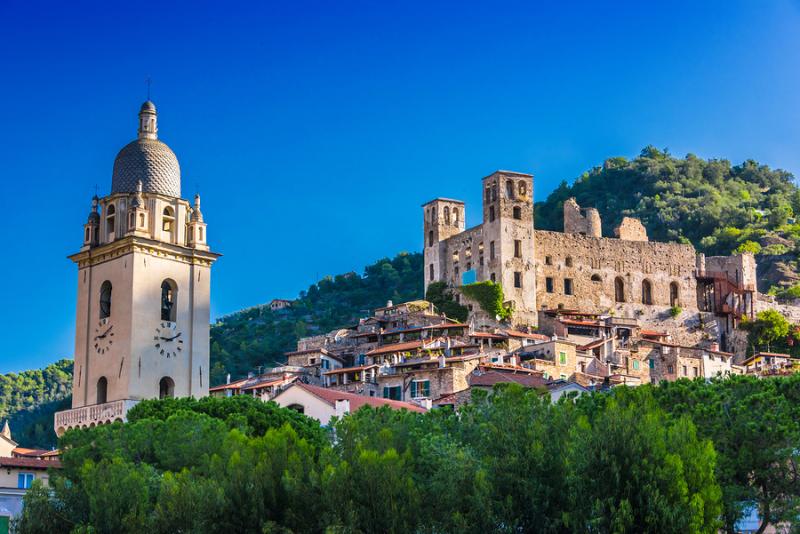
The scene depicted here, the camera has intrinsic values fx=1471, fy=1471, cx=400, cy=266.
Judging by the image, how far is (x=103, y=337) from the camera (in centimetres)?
5959

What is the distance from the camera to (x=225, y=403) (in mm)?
55750

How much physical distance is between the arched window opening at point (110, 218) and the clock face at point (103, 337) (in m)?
3.90

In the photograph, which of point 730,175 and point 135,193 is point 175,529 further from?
point 730,175

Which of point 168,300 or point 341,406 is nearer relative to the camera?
point 168,300

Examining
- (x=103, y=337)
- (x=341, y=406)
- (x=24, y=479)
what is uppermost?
(x=103, y=337)

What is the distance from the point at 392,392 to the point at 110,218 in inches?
1159

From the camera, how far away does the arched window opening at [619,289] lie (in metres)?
110

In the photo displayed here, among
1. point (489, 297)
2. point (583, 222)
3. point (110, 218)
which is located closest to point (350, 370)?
point (489, 297)

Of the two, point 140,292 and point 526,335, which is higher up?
point 526,335

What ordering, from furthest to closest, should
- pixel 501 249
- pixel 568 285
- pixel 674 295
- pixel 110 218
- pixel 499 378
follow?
pixel 674 295, pixel 568 285, pixel 501 249, pixel 499 378, pixel 110 218

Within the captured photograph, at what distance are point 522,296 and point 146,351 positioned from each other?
49335 millimetres

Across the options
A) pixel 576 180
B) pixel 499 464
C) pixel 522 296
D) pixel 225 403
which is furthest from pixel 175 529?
pixel 576 180

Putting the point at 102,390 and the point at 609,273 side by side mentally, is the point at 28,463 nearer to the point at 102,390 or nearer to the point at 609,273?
the point at 102,390

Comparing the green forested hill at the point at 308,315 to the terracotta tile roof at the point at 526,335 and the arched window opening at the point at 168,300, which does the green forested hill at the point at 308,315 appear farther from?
the arched window opening at the point at 168,300
